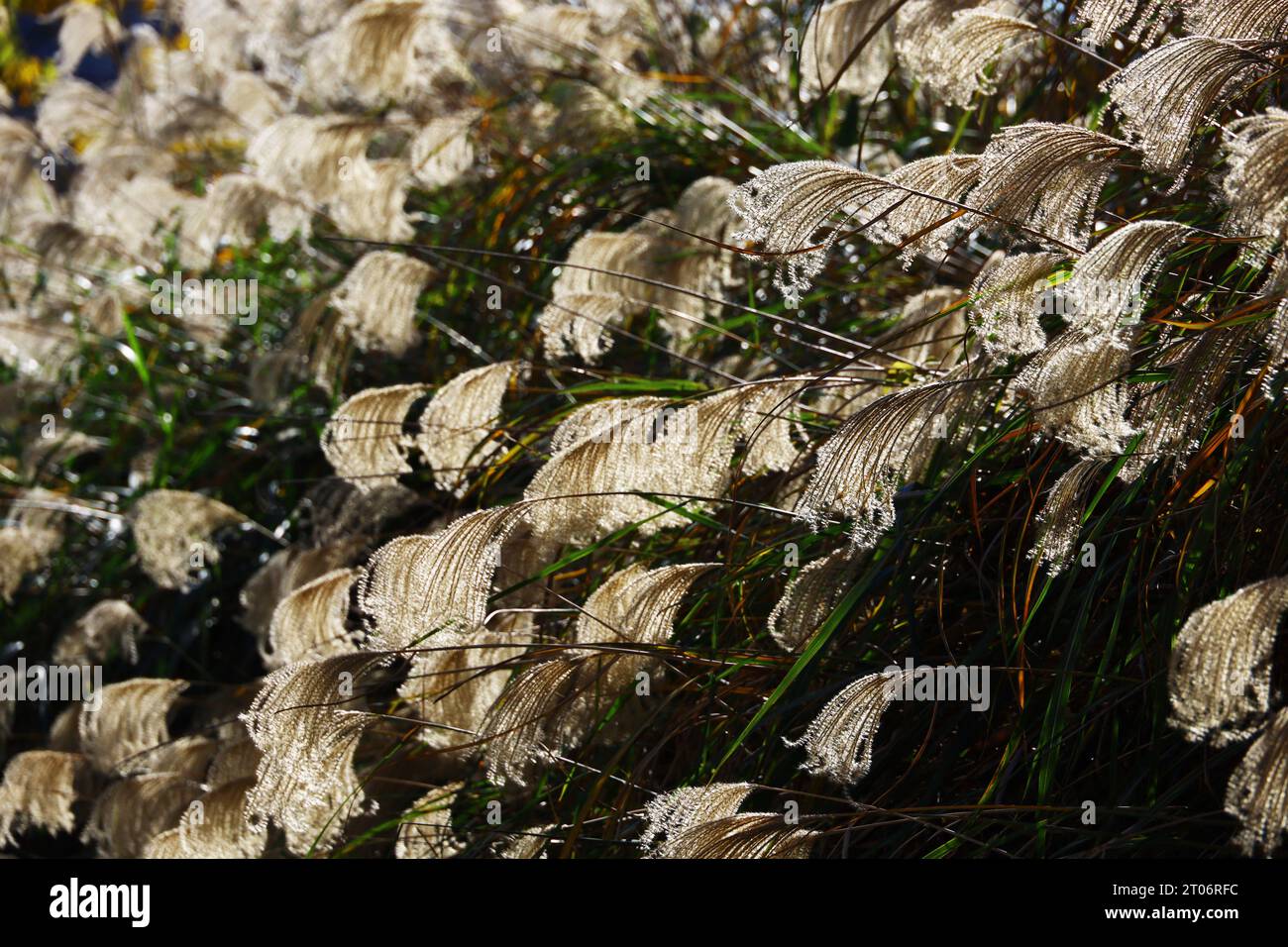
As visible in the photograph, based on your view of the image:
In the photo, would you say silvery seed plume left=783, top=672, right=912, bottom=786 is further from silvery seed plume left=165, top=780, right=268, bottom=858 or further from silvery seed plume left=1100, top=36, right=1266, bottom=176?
silvery seed plume left=165, top=780, right=268, bottom=858

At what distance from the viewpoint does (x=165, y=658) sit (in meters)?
3.75

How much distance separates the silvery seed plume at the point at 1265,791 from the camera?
4.42 feet

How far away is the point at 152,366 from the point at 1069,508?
342 centimetres

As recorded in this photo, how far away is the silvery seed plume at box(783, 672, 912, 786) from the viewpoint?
5.63 ft

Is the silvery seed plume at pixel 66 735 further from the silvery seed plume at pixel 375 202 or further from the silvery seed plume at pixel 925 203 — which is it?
the silvery seed plume at pixel 925 203

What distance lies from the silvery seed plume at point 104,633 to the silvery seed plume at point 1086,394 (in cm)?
256

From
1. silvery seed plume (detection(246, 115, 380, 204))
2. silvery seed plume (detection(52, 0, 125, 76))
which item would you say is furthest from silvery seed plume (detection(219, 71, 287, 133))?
silvery seed plume (detection(246, 115, 380, 204))

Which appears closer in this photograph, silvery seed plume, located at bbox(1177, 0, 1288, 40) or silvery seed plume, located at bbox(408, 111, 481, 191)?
silvery seed plume, located at bbox(1177, 0, 1288, 40)

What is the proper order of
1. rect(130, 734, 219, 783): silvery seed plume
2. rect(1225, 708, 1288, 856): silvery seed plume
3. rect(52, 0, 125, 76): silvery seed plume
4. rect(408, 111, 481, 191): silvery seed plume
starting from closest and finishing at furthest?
rect(1225, 708, 1288, 856): silvery seed plume, rect(130, 734, 219, 783): silvery seed plume, rect(408, 111, 481, 191): silvery seed plume, rect(52, 0, 125, 76): silvery seed plume

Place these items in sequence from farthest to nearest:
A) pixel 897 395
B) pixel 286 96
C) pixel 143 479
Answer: pixel 286 96 < pixel 143 479 < pixel 897 395

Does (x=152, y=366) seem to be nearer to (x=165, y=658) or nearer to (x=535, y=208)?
(x=165, y=658)

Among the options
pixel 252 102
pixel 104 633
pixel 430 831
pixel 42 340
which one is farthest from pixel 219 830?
pixel 252 102

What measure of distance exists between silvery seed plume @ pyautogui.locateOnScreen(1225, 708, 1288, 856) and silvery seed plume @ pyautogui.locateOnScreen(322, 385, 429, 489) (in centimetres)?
179
